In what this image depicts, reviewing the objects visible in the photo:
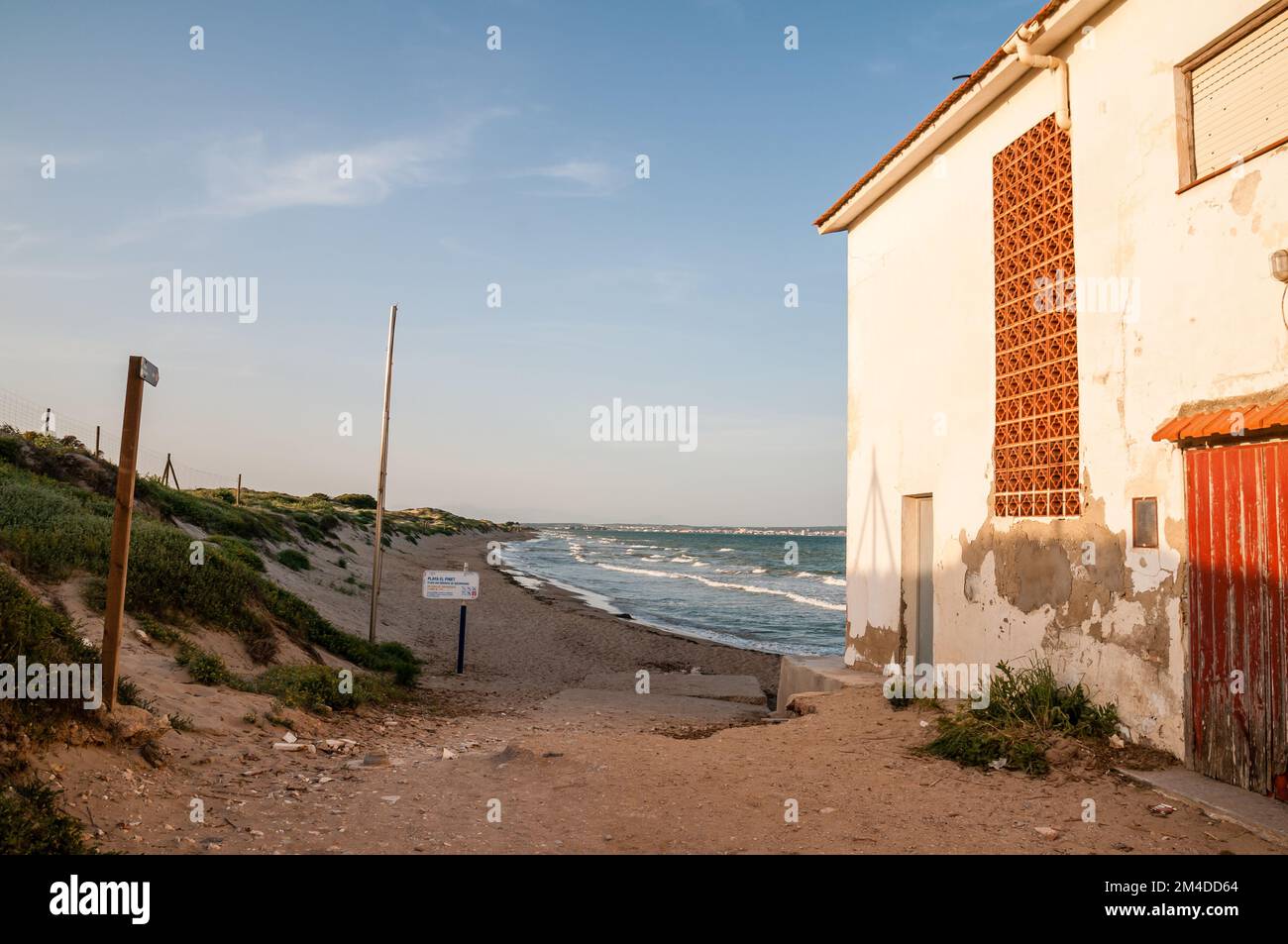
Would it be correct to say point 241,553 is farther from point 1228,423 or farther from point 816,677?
point 1228,423

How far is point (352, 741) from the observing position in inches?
297

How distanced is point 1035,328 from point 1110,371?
1135 mm

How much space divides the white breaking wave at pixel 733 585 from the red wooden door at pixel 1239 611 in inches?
1025

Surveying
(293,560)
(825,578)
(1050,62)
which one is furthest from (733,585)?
(1050,62)

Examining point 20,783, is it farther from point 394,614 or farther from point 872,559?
point 394,614

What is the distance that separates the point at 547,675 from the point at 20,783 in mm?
11032

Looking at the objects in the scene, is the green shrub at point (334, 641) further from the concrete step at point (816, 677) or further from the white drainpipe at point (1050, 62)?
the white drainpipe at point (1050, 62)

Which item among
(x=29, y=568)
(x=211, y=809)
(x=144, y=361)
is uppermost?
(x=144, y=361)

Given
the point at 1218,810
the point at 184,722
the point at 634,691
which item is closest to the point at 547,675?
the point at 634,691

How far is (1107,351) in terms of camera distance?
6.95m

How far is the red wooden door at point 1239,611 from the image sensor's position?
5316 mm

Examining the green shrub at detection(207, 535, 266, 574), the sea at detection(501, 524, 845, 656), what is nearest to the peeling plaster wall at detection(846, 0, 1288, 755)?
the sea at detection(501, 524, 845, 656)

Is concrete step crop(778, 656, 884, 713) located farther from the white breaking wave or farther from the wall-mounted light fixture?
the white breaking wave

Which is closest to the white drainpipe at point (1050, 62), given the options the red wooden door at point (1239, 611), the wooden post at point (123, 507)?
the red wooden door at point (1239, 611)
